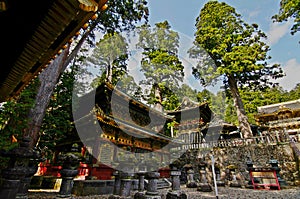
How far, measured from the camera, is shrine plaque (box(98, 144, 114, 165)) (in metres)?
10.1

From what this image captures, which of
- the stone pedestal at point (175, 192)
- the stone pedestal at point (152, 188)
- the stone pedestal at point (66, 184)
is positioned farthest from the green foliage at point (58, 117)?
the stone pedestal at point (175, 192)

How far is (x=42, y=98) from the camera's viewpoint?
682 cm

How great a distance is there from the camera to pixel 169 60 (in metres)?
24.8

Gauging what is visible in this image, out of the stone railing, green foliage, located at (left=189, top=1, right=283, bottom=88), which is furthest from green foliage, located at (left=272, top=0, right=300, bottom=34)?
the stone railing

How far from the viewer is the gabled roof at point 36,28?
1.75 meters

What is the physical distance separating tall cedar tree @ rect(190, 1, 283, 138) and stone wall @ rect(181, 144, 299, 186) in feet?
7.26

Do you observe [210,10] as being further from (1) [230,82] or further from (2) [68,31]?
(2) [68,31]

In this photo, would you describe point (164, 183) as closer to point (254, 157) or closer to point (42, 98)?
point (254, 157)

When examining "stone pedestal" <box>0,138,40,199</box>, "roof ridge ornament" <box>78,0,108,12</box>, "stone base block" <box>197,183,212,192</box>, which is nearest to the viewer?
"roof ridge ornament" <box>78,0,108,12</box>

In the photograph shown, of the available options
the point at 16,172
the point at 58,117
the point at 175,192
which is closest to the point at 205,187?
the point at 175,192

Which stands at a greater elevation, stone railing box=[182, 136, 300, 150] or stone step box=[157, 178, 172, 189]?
stone railing box=[182, 136, 300, 150]

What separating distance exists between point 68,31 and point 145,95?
2331 centimetres

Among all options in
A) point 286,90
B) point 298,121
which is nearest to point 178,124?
point 298,121

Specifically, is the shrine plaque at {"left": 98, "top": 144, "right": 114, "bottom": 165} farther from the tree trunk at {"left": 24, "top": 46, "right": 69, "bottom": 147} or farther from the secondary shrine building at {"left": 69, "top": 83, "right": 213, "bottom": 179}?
the tree trunk at {"left": 24, "top": 46, "right": 69, "bottom": 147}
